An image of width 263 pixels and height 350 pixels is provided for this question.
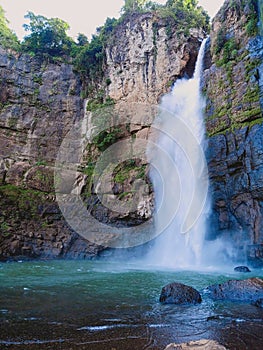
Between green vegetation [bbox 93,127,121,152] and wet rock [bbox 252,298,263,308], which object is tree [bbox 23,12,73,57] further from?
wet rock [bbox 252,298,263,308]

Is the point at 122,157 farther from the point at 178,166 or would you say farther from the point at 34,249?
the point at 34,249

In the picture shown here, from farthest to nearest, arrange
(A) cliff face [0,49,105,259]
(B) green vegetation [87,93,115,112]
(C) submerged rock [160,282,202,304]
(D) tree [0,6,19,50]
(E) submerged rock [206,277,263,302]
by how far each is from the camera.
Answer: (D) tree [0,6,19,50] → (B) green vegetation [87,93,115,112] → (A) cliff face [0,49,105,259] → (E) submerged rock [206,277,263,302] → (C) submerged rock [160,282,202,304]

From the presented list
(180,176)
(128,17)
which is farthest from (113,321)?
(128,17)

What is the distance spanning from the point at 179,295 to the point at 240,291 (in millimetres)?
1456

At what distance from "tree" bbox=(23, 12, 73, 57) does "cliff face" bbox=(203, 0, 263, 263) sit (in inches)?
573

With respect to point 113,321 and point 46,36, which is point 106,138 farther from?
point 113,321

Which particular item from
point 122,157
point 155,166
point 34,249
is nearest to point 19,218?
point 34,249

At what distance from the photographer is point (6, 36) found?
2398cm

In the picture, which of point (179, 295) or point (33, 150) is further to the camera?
point (33, 150)

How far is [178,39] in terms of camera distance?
787 inches

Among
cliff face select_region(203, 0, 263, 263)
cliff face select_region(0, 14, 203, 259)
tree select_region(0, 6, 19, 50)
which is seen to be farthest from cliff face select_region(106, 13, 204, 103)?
tree select_region(0, 6, 19, 50)

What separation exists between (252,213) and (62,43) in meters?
21.4

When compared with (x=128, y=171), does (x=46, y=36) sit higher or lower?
higher

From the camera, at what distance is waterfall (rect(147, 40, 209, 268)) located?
15055 mm
